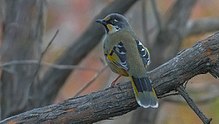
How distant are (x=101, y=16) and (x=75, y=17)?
21.3ft

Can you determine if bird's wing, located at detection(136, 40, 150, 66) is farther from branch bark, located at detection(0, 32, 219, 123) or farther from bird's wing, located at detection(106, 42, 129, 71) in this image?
branch bark, located at detection(0, 32, 219, 123)

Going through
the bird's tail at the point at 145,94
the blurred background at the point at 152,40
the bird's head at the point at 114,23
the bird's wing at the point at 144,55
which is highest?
the bird's tail at the point at 145,94

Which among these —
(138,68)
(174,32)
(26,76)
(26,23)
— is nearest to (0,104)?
(26,76)

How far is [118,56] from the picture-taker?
16.0 ft

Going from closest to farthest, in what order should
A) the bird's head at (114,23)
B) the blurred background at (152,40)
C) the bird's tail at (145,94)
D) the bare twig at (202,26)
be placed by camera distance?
the bird's tail at (145,94) → the bird's head at (114,23) → the blurred background at (152,40) → the bare twig at (202,26)

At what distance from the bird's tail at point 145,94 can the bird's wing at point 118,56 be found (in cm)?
32

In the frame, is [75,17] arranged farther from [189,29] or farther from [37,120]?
[37,120]

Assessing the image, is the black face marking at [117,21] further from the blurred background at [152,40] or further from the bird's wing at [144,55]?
the blurred background at [152,40]

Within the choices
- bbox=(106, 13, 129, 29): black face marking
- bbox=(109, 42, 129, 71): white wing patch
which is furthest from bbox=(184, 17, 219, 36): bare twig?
bbox=(109, 42, 129, 71): white wing patch

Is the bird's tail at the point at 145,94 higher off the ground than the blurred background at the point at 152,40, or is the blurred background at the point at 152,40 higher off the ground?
the bird's tail at the point at 145,94

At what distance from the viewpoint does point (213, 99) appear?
7867mm

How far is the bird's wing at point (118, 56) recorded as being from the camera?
15.7 ft

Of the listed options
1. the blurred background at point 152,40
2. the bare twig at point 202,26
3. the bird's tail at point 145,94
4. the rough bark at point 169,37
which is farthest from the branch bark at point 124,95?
the bare twig at point 202,26

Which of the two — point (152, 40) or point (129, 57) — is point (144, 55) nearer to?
point (129, 57)
